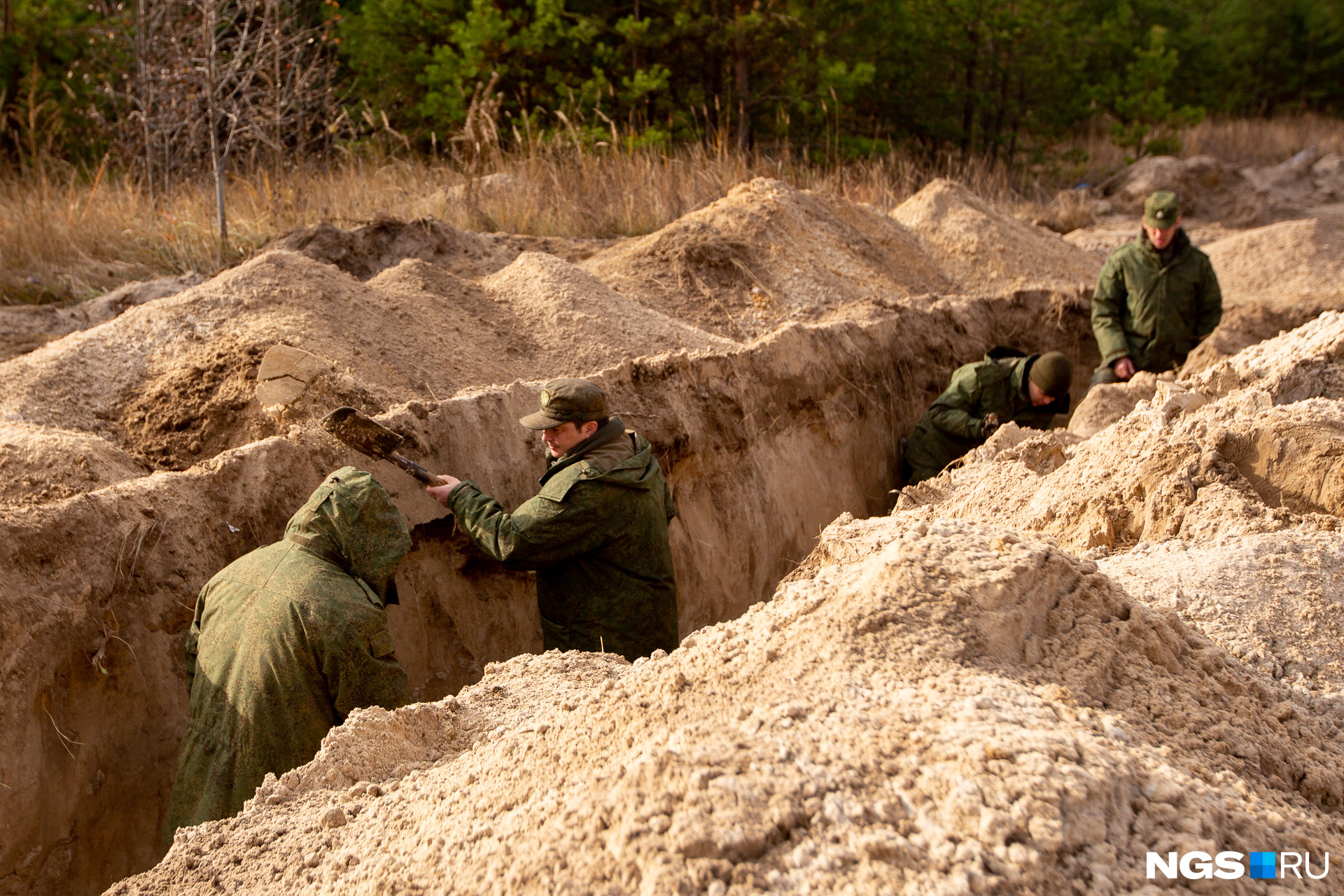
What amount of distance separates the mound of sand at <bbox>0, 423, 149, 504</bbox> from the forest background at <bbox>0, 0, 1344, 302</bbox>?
9.85 feet

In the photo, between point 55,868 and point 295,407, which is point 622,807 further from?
point 295,407

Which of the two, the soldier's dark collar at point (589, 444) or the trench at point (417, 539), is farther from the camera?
the soldier's dark collar at point (589, 444)

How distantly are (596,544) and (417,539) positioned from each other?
937 millimetres

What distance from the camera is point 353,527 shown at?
3.59 metres

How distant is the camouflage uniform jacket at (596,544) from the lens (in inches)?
172

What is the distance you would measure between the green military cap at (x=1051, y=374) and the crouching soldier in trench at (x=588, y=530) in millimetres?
3255

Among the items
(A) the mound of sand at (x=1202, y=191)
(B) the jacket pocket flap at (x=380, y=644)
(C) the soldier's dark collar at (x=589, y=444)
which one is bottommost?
(A) the mound of sand at (x=1202, y=191)

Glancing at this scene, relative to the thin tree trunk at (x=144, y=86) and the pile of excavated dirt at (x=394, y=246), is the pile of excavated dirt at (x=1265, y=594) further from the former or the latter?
the thin tree trunk at (x=144, y=86)

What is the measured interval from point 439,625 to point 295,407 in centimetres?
131

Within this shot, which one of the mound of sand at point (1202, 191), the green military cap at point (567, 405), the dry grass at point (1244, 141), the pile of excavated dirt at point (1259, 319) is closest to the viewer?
the green military cap at point (567, 405)

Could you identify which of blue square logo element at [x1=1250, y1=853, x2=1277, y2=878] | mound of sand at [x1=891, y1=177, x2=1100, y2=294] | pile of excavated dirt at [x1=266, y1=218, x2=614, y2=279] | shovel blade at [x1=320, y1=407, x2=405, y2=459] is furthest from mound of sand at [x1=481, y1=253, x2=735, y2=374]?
blue square logo element at [x1=1250, y1=853, x2=1277, y2=878]

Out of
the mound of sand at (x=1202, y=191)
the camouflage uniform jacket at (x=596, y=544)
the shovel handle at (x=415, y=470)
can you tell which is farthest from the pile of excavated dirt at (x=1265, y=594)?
the mound of sand at (x=1202, y=191)

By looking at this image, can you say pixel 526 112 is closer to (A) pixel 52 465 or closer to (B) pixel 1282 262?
(B) pixel 1282 262

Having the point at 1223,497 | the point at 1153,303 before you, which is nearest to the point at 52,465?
the point at 1223,497
